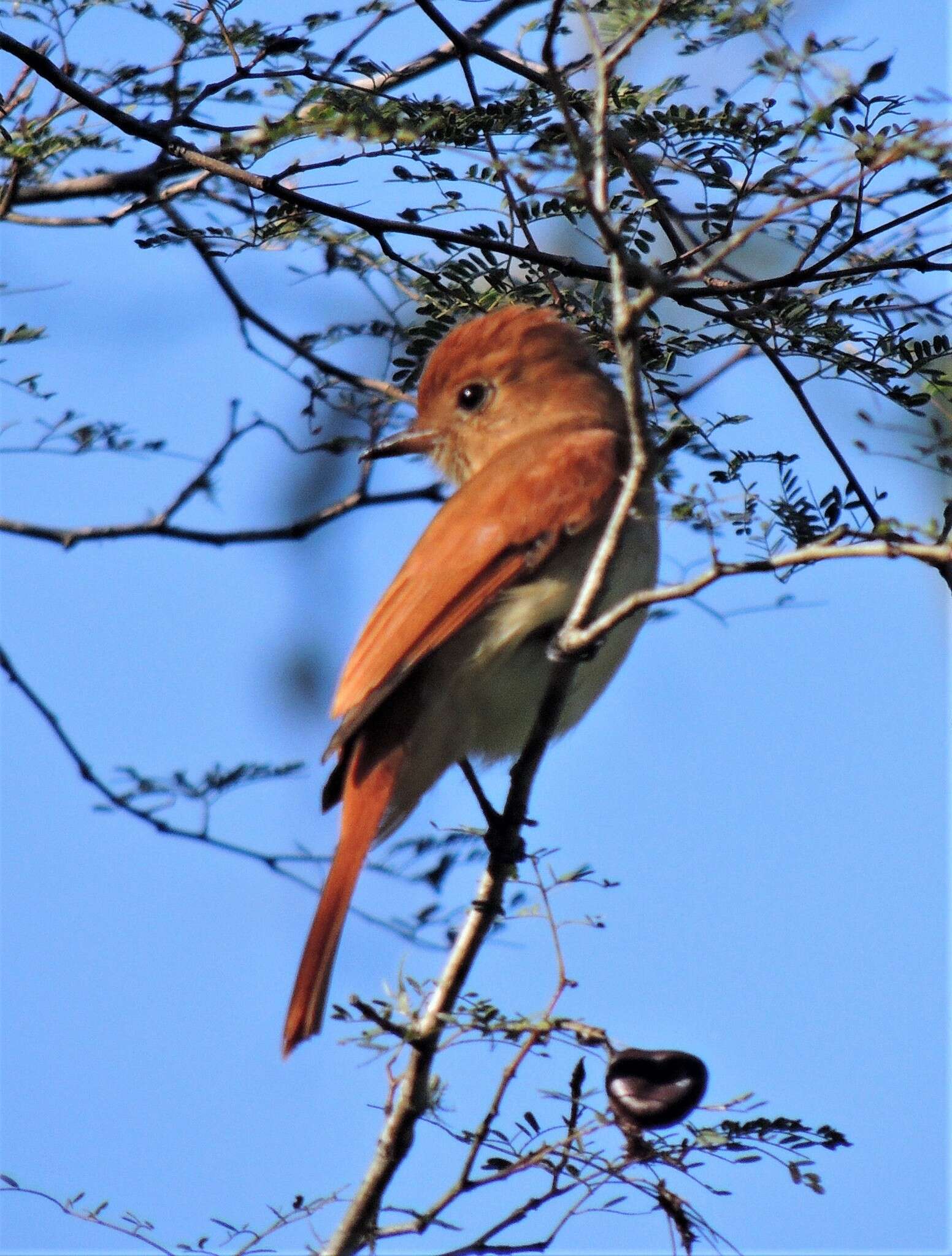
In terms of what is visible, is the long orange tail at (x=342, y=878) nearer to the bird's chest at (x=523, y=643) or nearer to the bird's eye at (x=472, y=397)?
the bird's chest at (x=523, y=643)

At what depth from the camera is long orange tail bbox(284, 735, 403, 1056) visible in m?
3.33

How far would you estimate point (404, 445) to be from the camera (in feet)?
15.5

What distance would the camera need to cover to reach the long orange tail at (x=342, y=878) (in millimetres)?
3330

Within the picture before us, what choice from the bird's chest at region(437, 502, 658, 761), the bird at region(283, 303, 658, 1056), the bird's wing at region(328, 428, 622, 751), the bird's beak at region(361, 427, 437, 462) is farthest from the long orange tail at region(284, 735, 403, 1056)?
the bird's beak at region(361, 427, 437, 462)

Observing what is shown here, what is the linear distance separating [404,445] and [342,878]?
5.34 feet

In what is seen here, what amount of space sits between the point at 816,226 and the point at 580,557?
0.99m

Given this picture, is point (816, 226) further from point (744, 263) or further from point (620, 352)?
point (744, 263)

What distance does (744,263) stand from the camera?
6.11 meters

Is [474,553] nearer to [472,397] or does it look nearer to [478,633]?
[478,633]

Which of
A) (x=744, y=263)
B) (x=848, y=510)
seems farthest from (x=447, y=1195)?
(x=744, y=263)

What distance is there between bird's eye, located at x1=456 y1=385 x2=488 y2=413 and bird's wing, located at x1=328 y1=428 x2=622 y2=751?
2.03 feet

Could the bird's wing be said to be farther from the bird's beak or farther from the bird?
the bird's beak

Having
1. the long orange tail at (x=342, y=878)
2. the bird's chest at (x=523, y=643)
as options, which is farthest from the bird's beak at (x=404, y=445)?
the long orange tail at (x=342, y=878)

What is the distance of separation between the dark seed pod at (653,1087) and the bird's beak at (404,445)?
216 cm
